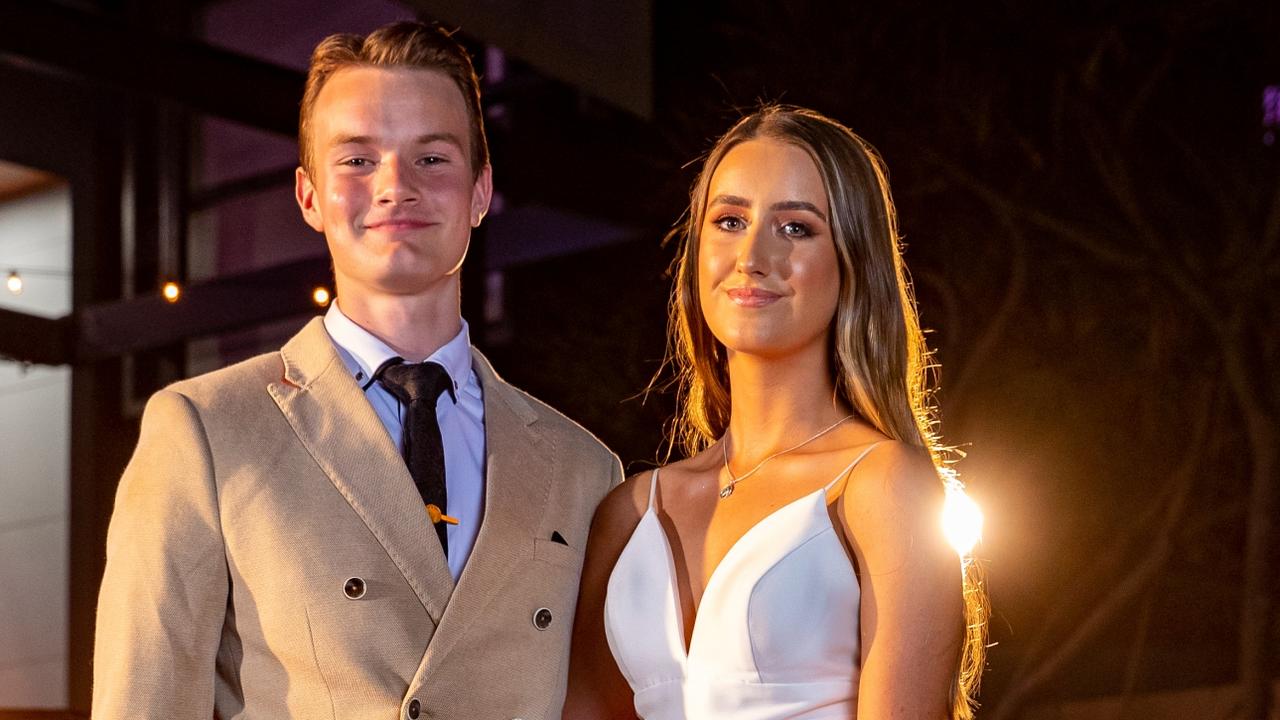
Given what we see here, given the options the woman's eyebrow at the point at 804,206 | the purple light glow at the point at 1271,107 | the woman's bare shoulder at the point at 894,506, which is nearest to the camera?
the woman's bare shoulder at the point at 894,506

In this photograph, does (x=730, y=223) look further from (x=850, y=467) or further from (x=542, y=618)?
(x=542, y=618)

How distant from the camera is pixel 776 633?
7.49 ft

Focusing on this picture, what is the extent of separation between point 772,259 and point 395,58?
659 millimetres

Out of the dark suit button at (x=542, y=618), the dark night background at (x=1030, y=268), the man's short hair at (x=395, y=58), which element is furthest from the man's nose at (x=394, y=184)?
the dark night background at (x=1030, y=268)

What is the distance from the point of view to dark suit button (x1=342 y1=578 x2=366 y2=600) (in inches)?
83.5

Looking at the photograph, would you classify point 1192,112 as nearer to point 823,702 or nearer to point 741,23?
point 741,23

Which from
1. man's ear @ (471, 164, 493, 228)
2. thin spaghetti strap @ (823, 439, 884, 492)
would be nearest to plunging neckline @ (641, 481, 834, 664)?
thin spaghetti strap @ (823, 439, 884, 492)

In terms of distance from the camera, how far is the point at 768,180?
2438 millimetres

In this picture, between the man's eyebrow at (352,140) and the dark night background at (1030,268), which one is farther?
the dark night background at (1030,268)

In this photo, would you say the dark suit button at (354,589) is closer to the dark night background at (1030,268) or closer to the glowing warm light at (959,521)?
the glowing warm light at (959,521)

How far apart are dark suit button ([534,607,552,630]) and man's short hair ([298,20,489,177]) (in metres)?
0.70

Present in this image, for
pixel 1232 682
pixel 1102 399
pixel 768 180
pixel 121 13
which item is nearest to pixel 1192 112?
pixel 1102 399

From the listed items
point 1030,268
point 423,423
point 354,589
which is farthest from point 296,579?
point 1030,268

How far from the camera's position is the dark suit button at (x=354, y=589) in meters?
2.12
